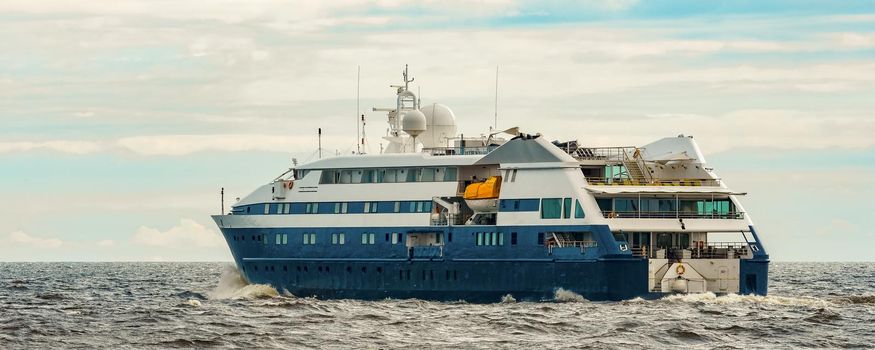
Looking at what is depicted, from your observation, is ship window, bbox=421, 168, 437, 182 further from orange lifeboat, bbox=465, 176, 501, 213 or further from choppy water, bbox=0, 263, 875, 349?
choppy water, bbox=0, 263, 875, 349

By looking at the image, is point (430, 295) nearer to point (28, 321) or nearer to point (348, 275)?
point (348, 275)

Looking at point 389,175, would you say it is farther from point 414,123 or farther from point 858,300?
point 858,300

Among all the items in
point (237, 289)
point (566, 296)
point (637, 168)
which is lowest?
point (237, 289)

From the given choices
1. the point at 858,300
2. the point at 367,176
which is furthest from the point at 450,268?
the point at 858,300

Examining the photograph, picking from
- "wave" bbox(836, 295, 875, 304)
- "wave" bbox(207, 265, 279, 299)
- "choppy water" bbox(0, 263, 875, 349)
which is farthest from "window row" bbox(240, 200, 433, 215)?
"wave" bbox(836, 295, 875, 304)

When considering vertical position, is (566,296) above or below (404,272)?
below

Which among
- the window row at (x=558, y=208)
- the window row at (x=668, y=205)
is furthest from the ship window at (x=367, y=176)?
the window row at (x=668, y=205)

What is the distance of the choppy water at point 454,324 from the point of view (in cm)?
4159

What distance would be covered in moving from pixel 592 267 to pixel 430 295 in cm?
717

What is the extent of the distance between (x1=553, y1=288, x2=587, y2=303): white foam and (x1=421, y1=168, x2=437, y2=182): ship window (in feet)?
25.0

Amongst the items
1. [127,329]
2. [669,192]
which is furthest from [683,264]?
[127,329]

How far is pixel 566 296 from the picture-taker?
5212cm

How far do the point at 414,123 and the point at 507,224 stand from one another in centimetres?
867

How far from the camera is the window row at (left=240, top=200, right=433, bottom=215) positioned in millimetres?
57188
